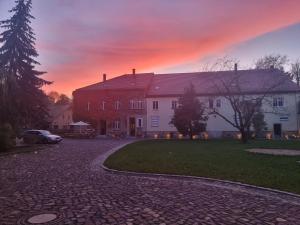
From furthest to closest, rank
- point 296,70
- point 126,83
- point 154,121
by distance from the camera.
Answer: point 296,70 → point 126,83 → point 154,121

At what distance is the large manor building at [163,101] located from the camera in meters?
48.0

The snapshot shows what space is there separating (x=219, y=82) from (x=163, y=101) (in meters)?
9.07

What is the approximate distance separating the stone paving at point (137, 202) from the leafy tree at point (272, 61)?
29.8 metres

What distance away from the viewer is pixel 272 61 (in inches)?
1537

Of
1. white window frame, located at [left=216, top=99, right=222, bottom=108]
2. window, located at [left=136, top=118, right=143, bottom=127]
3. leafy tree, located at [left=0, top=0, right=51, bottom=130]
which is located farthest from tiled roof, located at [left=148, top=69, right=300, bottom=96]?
leafy tree, located at [left=0, top=0, right=51, bottom=130]

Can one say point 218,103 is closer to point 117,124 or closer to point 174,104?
point 174,104

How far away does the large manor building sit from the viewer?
48.0 meters

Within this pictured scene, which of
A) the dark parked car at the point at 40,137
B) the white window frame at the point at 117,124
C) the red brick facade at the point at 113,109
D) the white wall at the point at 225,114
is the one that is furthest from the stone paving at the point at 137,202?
the white window frame at the point at 117,124

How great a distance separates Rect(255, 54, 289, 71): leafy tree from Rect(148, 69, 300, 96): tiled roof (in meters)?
4.12

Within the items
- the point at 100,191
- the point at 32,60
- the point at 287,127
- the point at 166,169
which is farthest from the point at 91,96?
the point at 100,191

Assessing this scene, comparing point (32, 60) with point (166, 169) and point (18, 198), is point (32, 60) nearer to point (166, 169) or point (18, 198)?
point (166, 169)

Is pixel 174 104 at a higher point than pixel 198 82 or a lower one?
lower

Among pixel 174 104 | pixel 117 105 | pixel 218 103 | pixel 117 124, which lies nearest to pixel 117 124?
pixel 117 124

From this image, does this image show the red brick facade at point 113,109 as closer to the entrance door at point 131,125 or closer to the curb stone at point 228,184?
the entrance door at point 131,125
